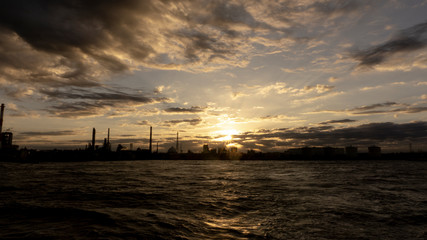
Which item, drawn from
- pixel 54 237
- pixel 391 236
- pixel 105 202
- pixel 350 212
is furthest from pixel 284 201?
pixel 54 237

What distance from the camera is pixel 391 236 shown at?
848 centimetres

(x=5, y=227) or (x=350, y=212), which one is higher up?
(x=5, y=227)

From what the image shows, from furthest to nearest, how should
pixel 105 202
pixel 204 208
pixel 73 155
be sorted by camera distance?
1. pixel 73 155
2. pixel 105 202
3. pixel 204 208

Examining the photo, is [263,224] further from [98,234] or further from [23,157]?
[23,157]

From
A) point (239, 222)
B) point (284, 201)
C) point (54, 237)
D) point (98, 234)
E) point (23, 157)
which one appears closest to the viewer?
point (54, 237)

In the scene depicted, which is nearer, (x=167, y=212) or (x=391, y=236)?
(x=391, y=236)

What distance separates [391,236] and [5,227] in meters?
13.5

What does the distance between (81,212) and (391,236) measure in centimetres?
1263

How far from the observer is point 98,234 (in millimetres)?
7941

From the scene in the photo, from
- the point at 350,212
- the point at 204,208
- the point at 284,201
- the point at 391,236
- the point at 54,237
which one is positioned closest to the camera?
the point at 54,237

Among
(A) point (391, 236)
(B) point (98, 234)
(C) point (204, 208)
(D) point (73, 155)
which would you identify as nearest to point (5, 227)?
(B) point (98, 234)

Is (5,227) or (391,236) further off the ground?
(5,227)

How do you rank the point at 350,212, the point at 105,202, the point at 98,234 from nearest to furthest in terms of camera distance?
the point at 98,234
the point at 350,212
the point at 105,202

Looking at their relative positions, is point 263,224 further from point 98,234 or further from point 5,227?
point 5,227
